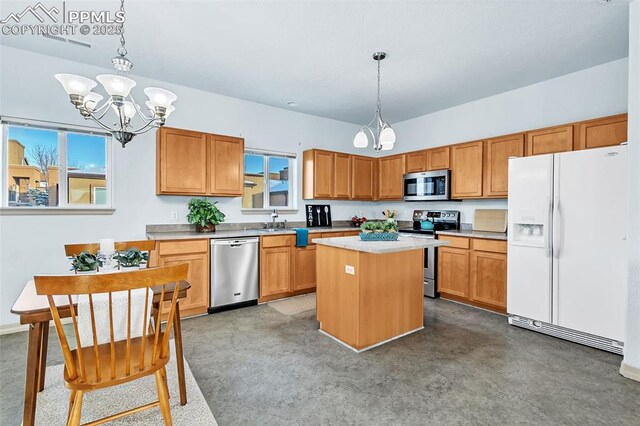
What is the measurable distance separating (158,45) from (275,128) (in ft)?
7.02

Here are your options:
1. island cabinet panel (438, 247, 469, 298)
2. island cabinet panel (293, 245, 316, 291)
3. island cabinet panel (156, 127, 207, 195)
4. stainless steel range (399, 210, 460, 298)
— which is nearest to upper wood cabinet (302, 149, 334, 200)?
island cabinet panel (293, 245, 316, 291)

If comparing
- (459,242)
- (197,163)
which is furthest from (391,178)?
Answer: (197,163)

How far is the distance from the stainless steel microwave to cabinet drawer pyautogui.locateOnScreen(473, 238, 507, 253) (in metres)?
0.91

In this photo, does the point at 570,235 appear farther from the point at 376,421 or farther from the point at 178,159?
the point at 178,159

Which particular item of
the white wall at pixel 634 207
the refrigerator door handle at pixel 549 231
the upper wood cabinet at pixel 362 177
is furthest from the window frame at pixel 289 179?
the white wall at pixel 634 207

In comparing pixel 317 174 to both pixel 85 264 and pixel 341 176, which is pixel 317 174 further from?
pixel 85 264

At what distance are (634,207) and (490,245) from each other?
1518 millimetres

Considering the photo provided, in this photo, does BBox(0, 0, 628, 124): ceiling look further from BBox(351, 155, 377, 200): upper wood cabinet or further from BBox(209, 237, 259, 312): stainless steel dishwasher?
BBox(209, 237, 259, 312): stainless steel dishwasher

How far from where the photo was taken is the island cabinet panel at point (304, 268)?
448 cm

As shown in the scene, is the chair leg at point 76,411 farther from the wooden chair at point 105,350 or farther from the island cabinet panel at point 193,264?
the island cabinet panel at point 193,264

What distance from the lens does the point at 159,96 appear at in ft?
7.23

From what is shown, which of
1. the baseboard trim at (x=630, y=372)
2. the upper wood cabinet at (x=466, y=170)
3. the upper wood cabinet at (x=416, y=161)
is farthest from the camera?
the upper wood cabinet at (x=416, y=161)

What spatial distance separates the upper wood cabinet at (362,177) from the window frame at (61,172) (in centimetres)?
360

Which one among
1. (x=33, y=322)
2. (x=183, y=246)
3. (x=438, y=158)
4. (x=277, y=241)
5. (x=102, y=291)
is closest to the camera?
(x=102, y=291)
